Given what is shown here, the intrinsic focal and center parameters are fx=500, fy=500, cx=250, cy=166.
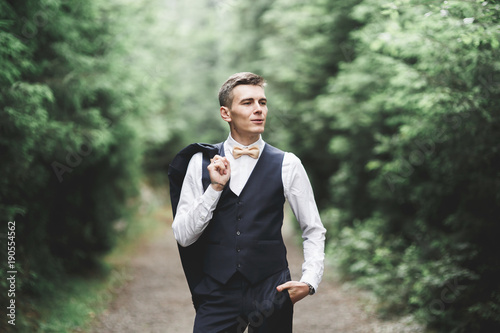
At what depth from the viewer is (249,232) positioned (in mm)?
2848

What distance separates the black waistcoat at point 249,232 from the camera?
284 centimetres

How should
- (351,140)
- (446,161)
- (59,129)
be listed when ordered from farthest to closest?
(351,140)
(59,129)
(446,161)

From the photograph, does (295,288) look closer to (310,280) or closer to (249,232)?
(310,280)

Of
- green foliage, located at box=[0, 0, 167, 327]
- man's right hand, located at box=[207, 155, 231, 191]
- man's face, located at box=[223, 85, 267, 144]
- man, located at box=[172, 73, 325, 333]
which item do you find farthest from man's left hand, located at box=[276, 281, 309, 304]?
green foliage, located at box=[0, 0, 167, 327]

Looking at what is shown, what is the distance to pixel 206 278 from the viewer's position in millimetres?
2957

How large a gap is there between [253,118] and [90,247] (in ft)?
24.6

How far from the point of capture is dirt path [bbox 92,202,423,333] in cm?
738

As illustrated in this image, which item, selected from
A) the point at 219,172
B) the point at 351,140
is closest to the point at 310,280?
the point at 219,172

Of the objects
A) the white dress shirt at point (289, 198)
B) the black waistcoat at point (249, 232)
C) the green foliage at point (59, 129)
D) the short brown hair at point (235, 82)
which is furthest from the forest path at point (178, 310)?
the short brown hair at point (235, 82)

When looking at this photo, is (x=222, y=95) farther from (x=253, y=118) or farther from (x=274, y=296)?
(x=274, y=296)

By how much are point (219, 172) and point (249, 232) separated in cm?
39

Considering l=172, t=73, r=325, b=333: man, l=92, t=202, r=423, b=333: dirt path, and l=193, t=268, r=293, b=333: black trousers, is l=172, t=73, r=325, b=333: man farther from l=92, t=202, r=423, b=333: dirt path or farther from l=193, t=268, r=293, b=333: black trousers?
l=92, t=202, r=423, b=333: dirt path

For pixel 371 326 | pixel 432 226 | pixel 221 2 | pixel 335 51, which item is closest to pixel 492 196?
pixel 432 226

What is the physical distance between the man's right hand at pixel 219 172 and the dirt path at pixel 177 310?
4817mm
